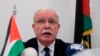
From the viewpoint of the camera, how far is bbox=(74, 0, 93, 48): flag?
178cm

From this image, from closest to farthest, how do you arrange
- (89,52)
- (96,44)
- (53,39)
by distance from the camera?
(89,52), (53,39), (96,44)

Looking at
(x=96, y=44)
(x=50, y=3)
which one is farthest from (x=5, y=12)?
(x=96, y=44)

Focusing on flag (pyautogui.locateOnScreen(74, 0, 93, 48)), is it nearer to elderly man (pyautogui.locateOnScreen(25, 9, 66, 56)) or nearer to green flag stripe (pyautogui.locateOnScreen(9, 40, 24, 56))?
elderly man (pyautogui.locateOnScreen(25, 9, 66, 56))

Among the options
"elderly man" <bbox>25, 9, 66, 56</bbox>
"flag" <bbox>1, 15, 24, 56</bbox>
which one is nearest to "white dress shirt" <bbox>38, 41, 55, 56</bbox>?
"elderly man" <bbox>25, 9, 66, 56</bbox>

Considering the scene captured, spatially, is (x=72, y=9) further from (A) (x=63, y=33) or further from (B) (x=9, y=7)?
(B) (x=9, y=7)

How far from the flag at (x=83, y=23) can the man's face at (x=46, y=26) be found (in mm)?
460

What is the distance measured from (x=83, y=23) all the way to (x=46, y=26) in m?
0.58

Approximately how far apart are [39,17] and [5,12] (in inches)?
24.6

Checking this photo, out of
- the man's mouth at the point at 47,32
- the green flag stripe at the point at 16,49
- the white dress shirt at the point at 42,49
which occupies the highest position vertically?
the man's mouth at the point at 47,32

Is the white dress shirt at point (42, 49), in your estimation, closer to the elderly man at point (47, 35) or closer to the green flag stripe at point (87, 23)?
the elderly man at point (47, 35)

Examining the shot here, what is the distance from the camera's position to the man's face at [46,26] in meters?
1.30

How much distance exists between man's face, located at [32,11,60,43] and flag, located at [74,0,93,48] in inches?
18.1

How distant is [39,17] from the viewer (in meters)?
1.35

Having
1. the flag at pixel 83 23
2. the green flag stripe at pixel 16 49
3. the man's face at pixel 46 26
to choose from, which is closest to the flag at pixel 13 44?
the green flag stripe at pixel 16 49
